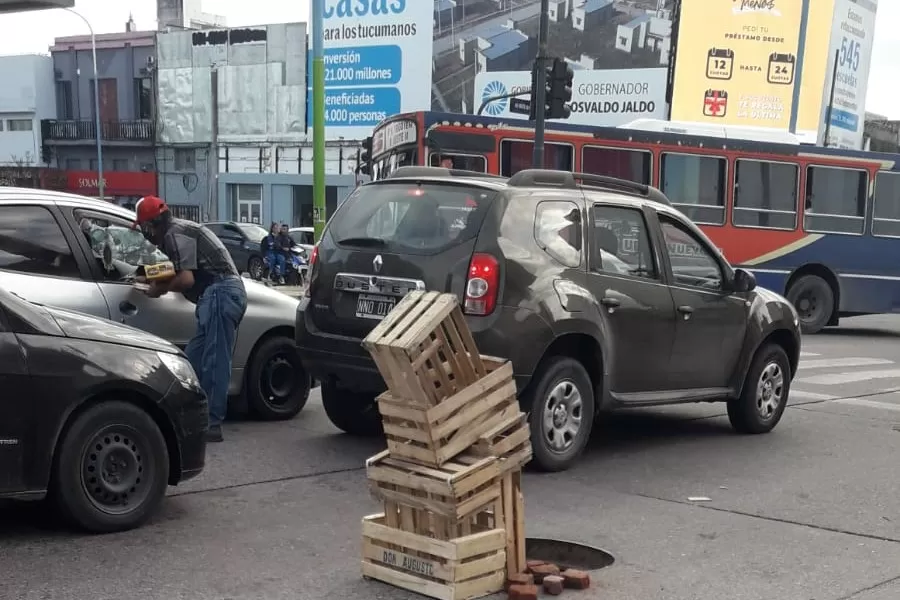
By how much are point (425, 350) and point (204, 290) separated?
345 cm

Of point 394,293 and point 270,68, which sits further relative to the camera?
point 270,68

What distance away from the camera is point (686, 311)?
7711 millimetres

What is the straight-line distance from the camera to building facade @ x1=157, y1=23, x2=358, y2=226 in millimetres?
47812

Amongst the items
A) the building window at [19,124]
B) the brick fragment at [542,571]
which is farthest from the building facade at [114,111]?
the brick fragment at [542,571]

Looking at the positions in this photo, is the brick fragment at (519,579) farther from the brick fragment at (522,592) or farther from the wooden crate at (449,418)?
the wooden crate at (449,418)

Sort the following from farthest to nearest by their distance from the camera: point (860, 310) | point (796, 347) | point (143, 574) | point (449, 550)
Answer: point (860, 310) < point (796, 347) < point (143, 574) < point (449, 550)

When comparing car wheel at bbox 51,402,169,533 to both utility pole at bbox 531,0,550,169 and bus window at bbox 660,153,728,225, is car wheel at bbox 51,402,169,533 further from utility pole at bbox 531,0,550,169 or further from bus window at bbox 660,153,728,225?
bus window at bbox 660,153,728,225

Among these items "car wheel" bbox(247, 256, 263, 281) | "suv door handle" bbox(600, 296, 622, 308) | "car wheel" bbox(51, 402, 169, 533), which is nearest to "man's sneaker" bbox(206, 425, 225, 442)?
"car wheel" bbox(51, 402, 169, 533)

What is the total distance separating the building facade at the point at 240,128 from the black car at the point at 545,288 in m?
39.4

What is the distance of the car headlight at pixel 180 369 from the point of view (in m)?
5.56

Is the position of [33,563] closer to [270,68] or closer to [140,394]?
[140,394]

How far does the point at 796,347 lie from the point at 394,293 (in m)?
3.81

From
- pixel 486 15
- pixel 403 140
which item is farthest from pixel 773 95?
pixel 403 140

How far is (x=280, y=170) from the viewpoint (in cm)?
4831
